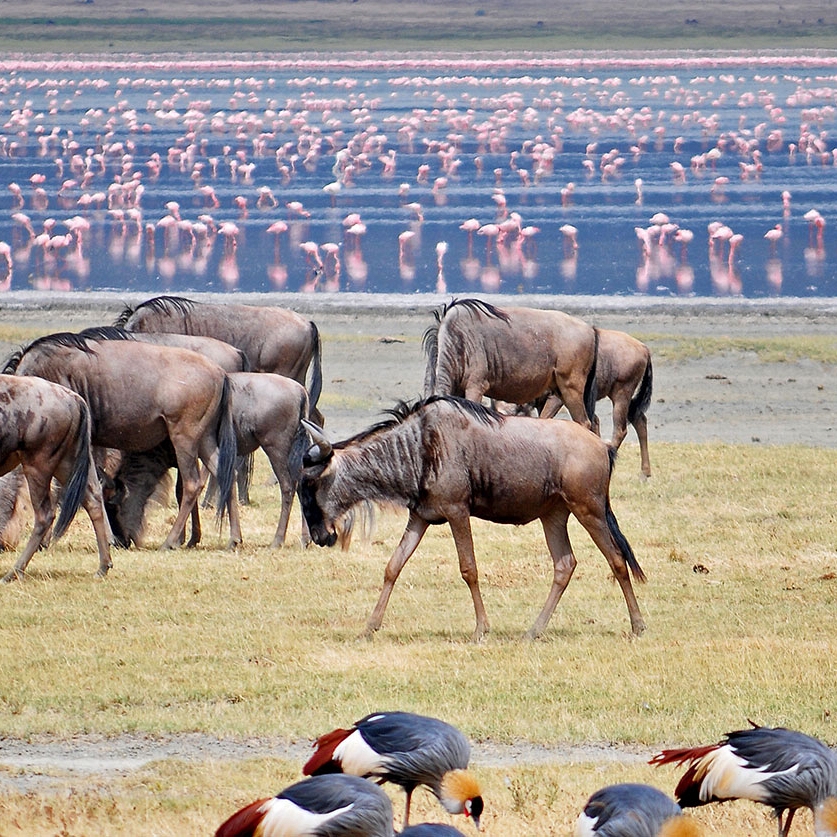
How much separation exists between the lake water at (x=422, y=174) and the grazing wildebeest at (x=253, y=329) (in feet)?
51.0

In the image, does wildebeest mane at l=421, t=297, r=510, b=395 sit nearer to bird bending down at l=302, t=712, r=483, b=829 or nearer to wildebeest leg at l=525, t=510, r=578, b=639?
wildebeest leg at l=525, t=510, r=578, b=639

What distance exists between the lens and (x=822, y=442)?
1775 cm

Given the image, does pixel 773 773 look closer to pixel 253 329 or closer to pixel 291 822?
pixel 291 822

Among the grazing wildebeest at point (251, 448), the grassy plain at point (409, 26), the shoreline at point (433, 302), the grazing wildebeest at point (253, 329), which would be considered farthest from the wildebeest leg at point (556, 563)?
the grassy plain at point (409, 26)

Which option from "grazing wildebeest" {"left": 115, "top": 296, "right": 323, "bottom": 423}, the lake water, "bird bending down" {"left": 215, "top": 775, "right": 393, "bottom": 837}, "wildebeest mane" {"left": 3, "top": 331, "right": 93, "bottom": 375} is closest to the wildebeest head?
"wildebeest mane" {"left": 3, "top": 331, "right": 93, "bottom": 375}

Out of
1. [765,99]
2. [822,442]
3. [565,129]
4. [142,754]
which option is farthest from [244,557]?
[765,99]

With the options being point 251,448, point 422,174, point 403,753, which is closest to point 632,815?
point 403,753

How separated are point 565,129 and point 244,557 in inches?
2232

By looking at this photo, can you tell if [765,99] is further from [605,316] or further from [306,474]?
[306,474]

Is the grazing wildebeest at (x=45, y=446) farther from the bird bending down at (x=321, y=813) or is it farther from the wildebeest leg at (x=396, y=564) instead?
the bird bending down at (x=321, y=813)

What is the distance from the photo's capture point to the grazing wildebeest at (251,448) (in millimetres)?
12789

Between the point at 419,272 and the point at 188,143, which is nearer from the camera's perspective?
the point at 419,272

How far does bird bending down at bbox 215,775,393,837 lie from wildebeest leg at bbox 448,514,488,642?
4.17 m

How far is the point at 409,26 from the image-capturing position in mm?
96125
